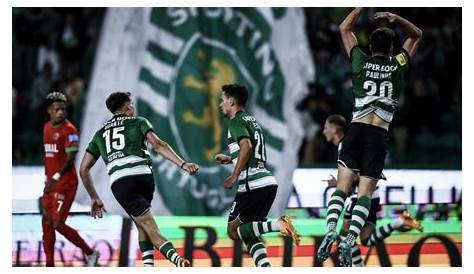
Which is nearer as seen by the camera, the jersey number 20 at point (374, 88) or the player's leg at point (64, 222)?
the jersey number 20 at point (374, 88)

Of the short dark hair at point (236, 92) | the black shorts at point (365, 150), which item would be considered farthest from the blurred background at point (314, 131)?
the black shorts at point (365, 150)

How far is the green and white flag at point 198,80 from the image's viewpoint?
16.9 metres

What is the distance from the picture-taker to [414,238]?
15.4 meters

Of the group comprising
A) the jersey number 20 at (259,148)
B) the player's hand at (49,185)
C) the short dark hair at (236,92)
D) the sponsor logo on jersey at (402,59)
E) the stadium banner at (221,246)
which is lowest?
the stadium banner at (221,246)

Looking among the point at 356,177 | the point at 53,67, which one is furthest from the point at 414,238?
the point at 53,67

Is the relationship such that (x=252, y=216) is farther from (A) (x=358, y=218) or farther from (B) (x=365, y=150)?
(B) (x=365, y=150)

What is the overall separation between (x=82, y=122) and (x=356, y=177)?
18.8 feet

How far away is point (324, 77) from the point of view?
20.0 metres

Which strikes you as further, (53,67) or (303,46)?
(53,67)

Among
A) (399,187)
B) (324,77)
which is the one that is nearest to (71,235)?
(399,187)

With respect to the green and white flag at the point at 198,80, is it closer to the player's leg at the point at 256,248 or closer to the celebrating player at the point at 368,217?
the celebrating player at the point at 368,217

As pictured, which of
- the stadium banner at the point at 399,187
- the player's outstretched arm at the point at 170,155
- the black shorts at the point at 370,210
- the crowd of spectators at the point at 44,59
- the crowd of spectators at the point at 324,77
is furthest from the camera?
the crowd of spectators at the point at 44,59
